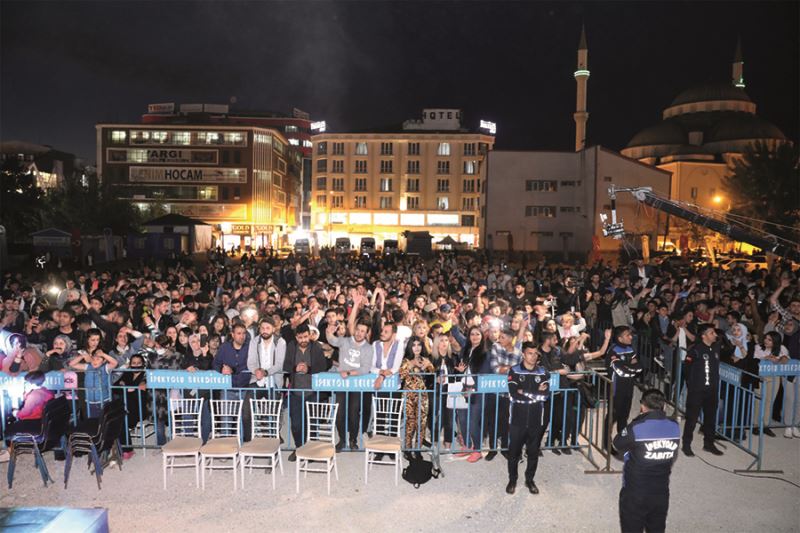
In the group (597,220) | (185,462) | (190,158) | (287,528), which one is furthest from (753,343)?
(190,158)

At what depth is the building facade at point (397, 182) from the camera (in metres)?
70.6

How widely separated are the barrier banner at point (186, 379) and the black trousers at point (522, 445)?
3.63 m

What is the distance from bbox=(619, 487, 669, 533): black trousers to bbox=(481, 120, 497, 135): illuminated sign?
238 ft

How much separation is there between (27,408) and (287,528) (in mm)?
3633

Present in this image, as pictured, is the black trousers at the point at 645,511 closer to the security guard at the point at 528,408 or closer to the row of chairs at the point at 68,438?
the security guard at the point at 528,408

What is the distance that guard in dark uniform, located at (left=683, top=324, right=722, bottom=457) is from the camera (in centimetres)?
701

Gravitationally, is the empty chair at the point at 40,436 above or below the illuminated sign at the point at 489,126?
below

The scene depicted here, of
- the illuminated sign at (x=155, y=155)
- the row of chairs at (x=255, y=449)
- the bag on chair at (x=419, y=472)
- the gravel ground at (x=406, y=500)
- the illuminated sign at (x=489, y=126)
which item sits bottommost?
the gravel ground at (x=406, y=500)

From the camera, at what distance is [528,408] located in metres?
5.95

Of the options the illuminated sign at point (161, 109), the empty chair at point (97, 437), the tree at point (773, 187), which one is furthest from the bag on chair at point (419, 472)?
the illuminated sign at point (161, 109)

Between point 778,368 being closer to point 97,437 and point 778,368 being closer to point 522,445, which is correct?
point 522,445

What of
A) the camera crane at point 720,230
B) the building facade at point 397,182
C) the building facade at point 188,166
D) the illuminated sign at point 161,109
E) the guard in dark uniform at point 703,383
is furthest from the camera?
the illuminated sign at point 161,109

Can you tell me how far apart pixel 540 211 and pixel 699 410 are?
46.0 metres

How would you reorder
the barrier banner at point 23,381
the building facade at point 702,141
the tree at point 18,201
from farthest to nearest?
the building facade at point 702,141 < the tree at point 18,201 < the barrier banner at point 23,381
